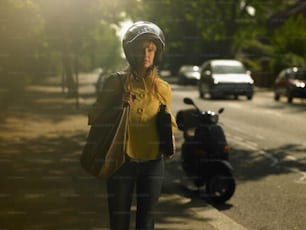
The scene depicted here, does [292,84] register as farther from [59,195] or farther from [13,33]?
[59,195]

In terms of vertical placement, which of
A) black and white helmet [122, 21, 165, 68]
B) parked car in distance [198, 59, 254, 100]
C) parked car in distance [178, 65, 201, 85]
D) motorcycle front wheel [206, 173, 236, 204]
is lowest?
parked car in distance [178, 65, 201, 85]

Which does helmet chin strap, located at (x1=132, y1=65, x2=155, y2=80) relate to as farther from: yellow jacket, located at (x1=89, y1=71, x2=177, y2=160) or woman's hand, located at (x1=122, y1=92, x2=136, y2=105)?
woman's hand, located at (x1=122, y1=92, x2=136, y2=105)

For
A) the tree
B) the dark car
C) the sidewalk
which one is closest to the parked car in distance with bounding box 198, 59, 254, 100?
the dark car

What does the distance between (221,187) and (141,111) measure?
14.3 feet

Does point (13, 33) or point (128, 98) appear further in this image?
point (13, 33)

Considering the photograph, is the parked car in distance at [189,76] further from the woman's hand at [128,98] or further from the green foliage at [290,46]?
the woman's hand at [128,98]

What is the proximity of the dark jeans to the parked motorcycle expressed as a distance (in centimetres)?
378

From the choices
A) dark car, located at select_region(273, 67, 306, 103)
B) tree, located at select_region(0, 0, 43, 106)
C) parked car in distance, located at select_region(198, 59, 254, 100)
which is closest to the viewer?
tree, located at select_region(0, 0, 43, 106)

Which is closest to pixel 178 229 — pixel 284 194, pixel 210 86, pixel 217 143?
pixel 217 143

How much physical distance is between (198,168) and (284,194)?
1.08 meters

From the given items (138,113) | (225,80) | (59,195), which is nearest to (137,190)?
(138,113)

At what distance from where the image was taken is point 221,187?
786 centimetres

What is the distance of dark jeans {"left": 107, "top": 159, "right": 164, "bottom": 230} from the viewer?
372 cm

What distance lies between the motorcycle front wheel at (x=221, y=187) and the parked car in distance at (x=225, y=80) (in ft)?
71.0
